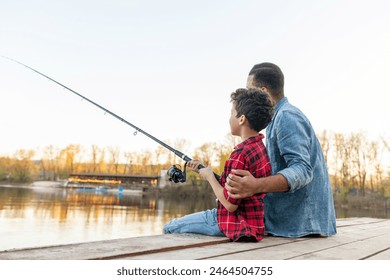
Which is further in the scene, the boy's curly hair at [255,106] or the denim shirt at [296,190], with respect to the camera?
the denim shirt at [296,190]

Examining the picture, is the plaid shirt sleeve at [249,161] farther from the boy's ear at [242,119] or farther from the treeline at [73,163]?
the treeline at [73,163]

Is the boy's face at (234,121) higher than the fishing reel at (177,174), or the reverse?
the boy's face at (234,121)

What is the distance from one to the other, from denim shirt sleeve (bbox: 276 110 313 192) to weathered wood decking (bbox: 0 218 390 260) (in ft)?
0.93

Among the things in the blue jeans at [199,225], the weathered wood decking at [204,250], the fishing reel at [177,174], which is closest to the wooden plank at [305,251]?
the weathered wood decking at [204,250]

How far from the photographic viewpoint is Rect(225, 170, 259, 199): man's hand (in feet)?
5.50

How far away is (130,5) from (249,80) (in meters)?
2.36

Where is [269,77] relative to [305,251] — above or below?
above

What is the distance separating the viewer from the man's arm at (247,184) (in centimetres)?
168

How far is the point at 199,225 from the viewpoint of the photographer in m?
1.99

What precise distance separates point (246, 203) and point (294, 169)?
27cm

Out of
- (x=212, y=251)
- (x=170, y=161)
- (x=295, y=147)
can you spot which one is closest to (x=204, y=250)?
(x=212, y=251)

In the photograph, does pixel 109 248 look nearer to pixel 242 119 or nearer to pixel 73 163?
pixel 242 119

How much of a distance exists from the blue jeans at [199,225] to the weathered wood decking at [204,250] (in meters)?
0.07

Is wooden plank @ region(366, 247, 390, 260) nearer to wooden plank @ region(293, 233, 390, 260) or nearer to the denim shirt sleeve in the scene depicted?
wooden plank @ region(293, 233, 390, 260)
